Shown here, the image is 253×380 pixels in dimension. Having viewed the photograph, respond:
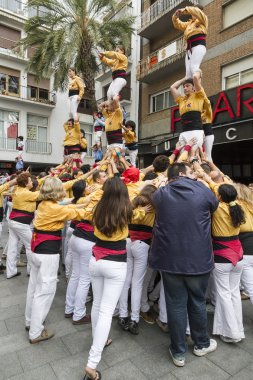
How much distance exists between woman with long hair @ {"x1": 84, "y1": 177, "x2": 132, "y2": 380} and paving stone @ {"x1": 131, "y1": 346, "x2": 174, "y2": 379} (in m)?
0.49

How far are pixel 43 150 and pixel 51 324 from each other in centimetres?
2139

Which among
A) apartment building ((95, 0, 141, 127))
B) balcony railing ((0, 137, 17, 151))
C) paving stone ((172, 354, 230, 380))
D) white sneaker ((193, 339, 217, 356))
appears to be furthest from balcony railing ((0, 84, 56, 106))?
paving stone ((172, 354, 230, 380))

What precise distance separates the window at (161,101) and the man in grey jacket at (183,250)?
14403 mm

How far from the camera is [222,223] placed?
11.9ft

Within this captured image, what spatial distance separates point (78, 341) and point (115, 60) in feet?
17.4

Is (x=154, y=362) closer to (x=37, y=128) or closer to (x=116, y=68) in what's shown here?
(x=116, y=68)

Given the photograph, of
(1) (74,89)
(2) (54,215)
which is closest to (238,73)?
(1) (74,89)

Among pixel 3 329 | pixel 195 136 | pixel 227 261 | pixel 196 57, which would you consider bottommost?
pixel 3 329

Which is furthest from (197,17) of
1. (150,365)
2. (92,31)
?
(92,31)

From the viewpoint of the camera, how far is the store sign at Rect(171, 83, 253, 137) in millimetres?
9656

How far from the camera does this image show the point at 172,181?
3.30 metres

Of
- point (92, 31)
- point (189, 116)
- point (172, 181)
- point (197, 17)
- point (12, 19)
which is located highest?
point (12, 19)

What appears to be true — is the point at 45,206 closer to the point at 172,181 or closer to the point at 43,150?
the point at 172,181

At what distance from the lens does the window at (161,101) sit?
55.6ft
